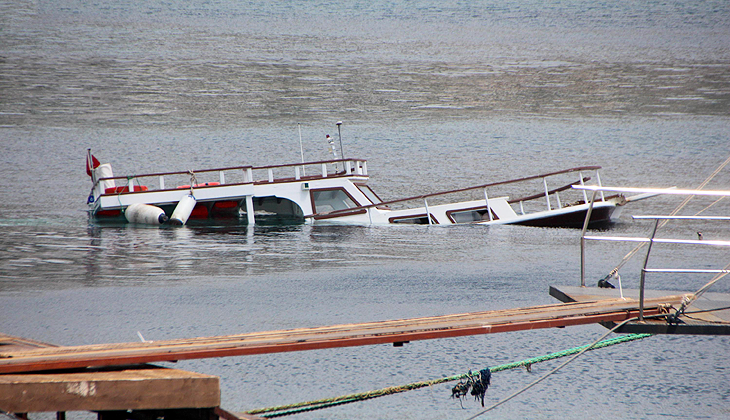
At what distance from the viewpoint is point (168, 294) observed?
459 inches

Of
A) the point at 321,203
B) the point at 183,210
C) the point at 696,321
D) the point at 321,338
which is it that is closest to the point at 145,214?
the point at 183,210

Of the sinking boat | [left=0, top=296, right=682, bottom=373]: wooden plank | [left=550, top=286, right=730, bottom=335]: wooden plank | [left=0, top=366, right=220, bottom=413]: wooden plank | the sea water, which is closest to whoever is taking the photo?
[left=0, top=366, right=220, bottom=413]: wooden plank

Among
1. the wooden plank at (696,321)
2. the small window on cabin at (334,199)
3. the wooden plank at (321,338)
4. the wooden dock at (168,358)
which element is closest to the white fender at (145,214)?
the small window on cabin at (334,199)

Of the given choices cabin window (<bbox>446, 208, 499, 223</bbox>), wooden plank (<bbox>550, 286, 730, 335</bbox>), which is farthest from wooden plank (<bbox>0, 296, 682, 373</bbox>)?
cabin window (<bbox>446, 208, 499, 223</bbox>)

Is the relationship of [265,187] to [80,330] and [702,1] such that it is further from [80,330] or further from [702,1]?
[702,1]

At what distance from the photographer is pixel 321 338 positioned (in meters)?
4.26

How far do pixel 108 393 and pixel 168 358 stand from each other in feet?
1.59

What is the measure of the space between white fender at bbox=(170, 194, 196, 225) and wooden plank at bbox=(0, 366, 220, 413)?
17321 mm

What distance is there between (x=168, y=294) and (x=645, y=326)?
357 inches

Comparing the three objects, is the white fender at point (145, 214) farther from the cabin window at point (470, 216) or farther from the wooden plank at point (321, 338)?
the wooden plank at point (321, 338)

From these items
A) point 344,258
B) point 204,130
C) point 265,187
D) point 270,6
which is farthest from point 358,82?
→ point 344,258

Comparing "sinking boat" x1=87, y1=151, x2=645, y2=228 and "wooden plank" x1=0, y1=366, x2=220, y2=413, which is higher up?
"sinking boat" x1=87, y1=151, x2=645, y2=228

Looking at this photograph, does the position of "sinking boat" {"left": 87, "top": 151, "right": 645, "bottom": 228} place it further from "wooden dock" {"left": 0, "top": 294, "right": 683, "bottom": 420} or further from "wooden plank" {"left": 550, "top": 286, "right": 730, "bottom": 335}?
"wooden dock" {"left": 0, "top": 294, "right": 683, "bottom": 420}

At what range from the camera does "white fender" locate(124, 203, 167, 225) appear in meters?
20.8
